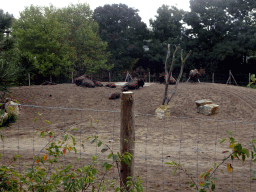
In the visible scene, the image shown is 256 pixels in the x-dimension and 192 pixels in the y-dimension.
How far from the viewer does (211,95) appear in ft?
48.0

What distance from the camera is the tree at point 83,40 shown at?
27.0 meters

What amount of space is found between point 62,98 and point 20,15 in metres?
16.4

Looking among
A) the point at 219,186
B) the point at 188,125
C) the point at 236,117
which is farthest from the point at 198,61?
the point at 219,186

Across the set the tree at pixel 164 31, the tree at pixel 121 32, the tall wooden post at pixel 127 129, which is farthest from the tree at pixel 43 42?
the tall wooden post at pixel 127 129

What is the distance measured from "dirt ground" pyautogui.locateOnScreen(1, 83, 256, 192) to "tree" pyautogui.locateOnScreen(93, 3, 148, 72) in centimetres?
1453

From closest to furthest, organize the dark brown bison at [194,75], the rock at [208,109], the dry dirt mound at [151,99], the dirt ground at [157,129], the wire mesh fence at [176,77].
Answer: the dirt ground at [157,129], the rock at [208,109], the dry dirt mound at [151,99], the dark brown bison at [194,75], the wire mesh fence at [176,77]

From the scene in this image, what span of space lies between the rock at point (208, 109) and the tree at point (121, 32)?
1862 centimetres

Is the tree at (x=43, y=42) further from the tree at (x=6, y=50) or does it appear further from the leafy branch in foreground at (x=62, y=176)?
the leafy branch in foreground at (x=62, y=176)

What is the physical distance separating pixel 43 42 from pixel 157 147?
64.3 feet

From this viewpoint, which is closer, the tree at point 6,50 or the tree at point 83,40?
the tree at point 6,50

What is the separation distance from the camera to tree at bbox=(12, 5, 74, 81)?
22.9 meters

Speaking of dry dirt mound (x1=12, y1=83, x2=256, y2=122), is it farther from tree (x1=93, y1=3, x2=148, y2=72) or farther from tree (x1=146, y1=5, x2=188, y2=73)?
tree (x1=93, y1=3, x2=148, y2=72)

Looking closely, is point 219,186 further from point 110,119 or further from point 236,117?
point 236,117

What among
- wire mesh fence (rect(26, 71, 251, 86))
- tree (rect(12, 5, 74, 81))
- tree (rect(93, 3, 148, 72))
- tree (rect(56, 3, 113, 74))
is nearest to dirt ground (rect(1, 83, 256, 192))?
wire mesh fence (rect(26, 71, 251, 86))
